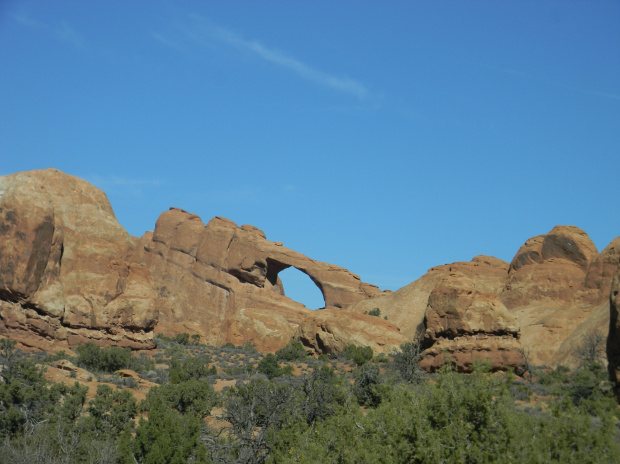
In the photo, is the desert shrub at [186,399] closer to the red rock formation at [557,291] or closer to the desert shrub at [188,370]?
the desert shrub at [188,370]

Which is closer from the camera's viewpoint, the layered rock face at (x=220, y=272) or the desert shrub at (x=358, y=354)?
the desert shrub at (x=358, y=354)

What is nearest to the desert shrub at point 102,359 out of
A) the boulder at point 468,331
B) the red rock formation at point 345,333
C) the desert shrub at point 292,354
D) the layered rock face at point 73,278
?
the layered rock face at point 73,278

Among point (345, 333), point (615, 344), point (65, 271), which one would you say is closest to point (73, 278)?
point (65, 271)

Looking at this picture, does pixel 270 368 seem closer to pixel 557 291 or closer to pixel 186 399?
pixel 186 399

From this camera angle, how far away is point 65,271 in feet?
128

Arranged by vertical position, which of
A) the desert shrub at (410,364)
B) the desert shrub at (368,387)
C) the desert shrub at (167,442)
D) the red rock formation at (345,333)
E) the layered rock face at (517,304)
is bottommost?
the desert shrub at (167,442)

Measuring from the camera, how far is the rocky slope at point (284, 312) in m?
34.3

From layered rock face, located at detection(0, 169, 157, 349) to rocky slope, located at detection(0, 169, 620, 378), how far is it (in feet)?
0.20

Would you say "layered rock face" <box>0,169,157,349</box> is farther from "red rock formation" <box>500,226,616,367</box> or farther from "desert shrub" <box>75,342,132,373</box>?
"red rock formation" <box>500,226,616,367</box>

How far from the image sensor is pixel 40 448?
19766 millimetres

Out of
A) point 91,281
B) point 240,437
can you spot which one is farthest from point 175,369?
point 240,437

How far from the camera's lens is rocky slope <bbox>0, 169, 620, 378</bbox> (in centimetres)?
3431

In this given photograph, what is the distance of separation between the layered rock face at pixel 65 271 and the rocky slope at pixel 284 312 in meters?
0.06

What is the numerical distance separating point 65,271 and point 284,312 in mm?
30020
